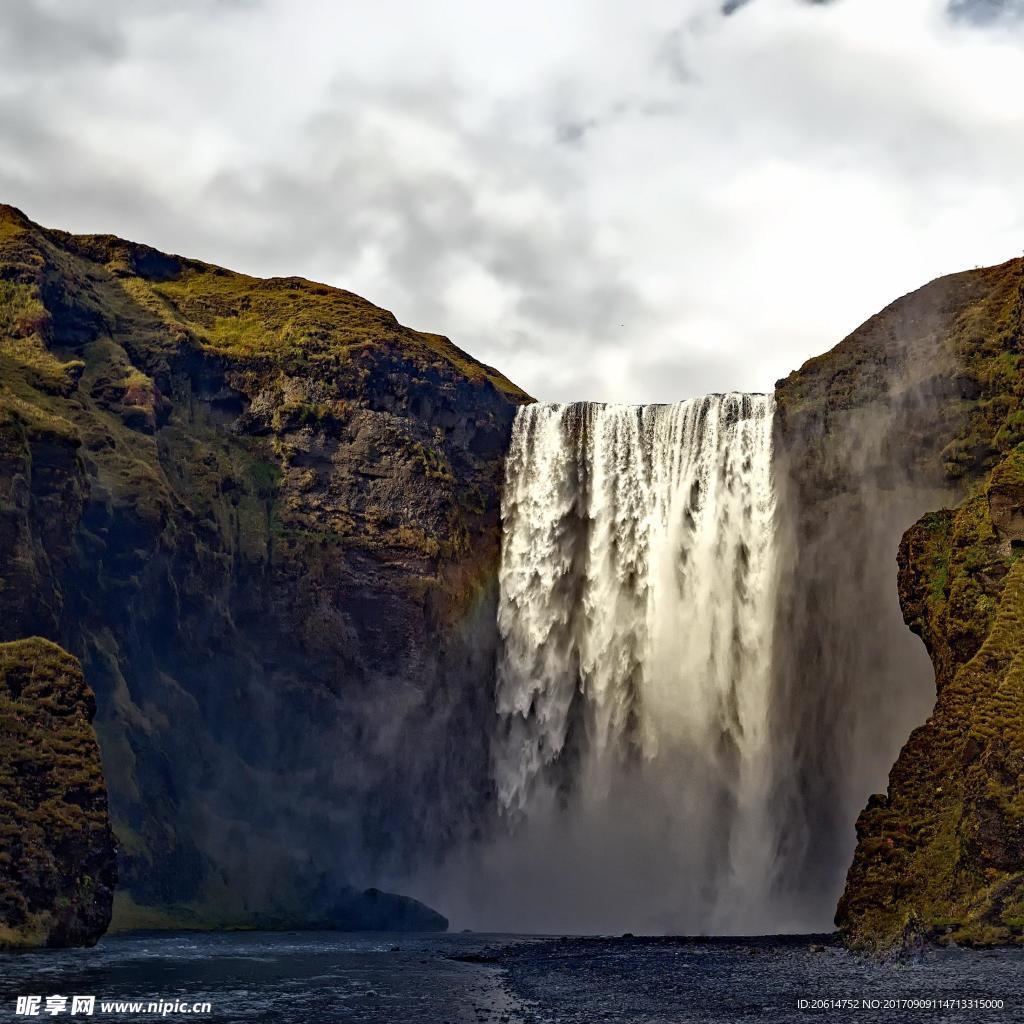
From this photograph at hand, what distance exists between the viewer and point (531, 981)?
39812mm

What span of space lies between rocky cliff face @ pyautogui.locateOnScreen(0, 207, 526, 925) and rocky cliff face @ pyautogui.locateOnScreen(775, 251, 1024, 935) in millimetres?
21198

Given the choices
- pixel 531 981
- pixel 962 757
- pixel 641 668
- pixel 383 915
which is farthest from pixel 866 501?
pixel 531 981

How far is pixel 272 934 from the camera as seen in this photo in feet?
215

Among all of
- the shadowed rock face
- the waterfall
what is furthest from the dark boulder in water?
the shadowed rock face

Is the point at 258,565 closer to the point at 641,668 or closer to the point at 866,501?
the point at 641,668

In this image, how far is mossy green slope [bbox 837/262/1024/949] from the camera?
43.2 metres

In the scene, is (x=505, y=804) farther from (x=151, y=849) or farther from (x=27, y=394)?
(x=27, y=394)

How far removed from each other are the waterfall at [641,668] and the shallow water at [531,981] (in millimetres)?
18602

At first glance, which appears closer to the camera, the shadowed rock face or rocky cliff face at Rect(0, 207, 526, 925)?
the shadowed rock face

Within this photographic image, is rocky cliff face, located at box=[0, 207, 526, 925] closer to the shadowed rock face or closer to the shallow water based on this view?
the shadowed rock face

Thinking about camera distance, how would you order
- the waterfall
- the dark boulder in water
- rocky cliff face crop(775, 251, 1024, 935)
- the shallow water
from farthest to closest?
the waterfall < the dark boulder in water < rocky cliff face crop(775, 251, 1024, 935) < the shallow water

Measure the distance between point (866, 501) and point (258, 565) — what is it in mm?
37728

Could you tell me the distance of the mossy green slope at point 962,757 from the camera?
43.2 m

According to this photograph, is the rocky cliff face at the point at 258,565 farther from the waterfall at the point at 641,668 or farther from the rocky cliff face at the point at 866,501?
the rocky cliff face at the point at 866,501
